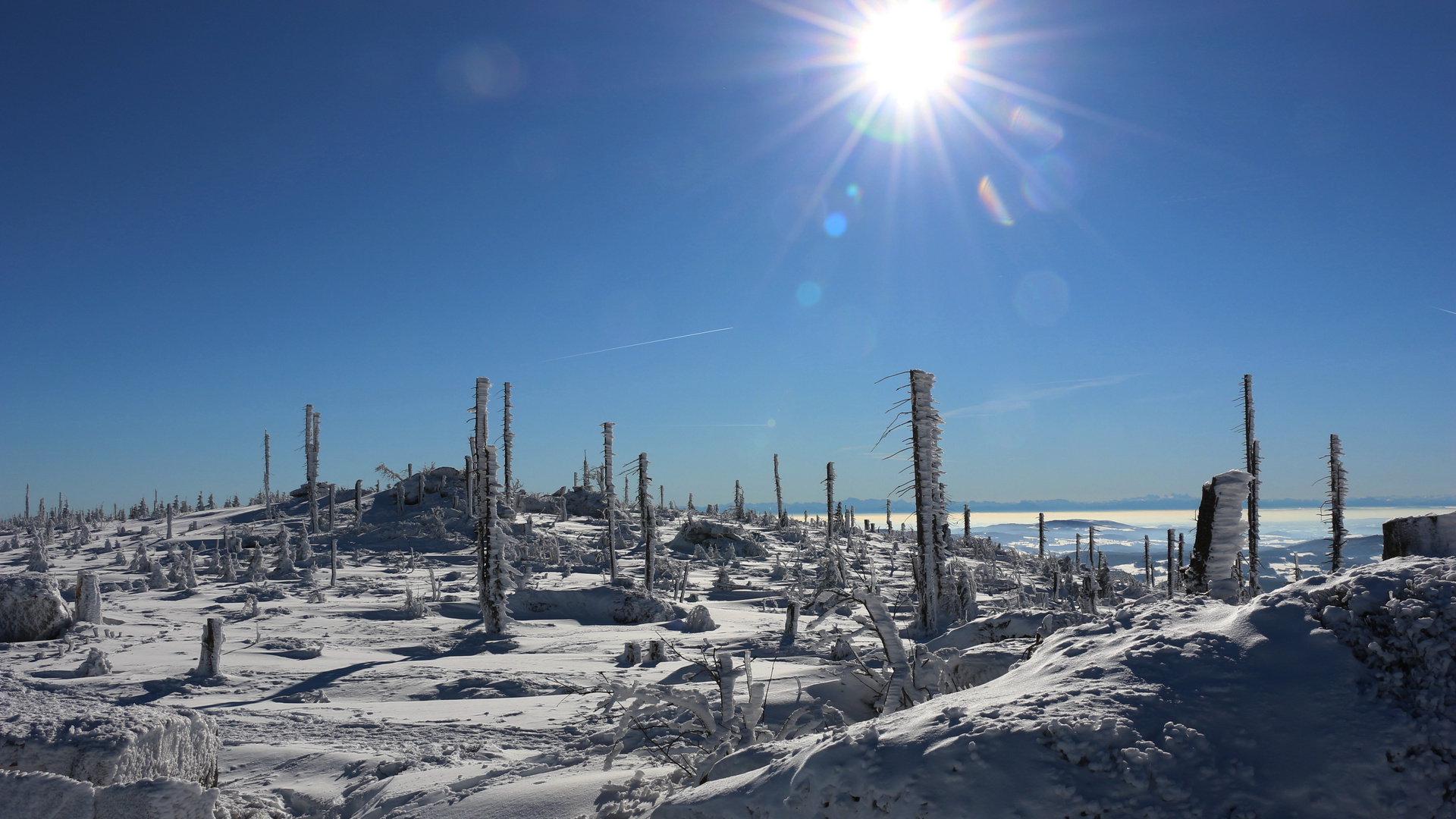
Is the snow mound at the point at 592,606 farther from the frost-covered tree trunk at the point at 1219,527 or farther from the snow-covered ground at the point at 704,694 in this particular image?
the frost-covered tree trunk at the point at 1219,527

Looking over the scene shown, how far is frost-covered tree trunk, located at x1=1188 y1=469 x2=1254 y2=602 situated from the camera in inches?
154

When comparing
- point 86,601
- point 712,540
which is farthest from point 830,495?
point 86,601

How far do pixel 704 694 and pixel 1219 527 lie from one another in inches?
141

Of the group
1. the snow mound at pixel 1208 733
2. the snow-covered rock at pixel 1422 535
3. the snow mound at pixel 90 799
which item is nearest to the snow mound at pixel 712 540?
the snow mound at pixel 90 799

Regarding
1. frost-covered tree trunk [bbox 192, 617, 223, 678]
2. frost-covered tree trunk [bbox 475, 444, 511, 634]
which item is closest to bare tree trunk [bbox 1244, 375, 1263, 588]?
frost-covered tree trunk [bbox 475, 444, 511, 634]

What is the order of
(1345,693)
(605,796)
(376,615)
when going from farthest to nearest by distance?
(376,615), (605,796), (1345,693)

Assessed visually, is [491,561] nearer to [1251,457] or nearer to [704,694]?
[704,694]

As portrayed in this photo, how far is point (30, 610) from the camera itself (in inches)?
554

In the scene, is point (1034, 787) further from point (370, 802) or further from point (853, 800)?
point (370, 802)

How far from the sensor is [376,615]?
61.5ft

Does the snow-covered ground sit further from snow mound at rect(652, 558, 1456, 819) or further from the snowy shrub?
the snowy shrub

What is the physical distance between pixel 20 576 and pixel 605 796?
17.6 meters

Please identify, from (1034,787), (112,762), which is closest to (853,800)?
(1034,787)

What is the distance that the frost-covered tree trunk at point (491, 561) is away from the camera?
16656mm
